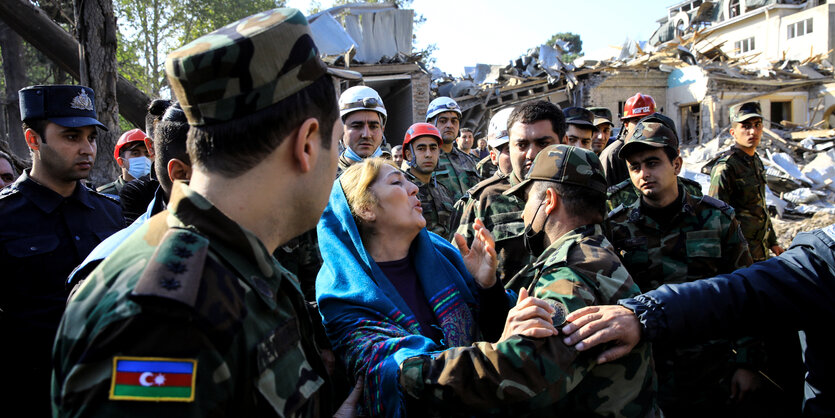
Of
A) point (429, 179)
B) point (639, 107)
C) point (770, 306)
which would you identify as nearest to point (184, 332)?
point (770, 306)

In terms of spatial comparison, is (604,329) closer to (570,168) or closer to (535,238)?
(535,238)

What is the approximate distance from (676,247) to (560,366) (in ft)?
6.65

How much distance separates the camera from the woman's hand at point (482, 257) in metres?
2.39

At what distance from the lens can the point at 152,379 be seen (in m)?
0.99

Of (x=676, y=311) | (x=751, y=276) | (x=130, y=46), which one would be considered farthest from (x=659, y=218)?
(x=130, y=46)

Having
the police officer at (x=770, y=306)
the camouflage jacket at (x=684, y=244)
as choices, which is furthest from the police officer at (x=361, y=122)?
the police officer at (x=770, y=306)

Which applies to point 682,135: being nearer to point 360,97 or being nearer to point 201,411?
point 360,97

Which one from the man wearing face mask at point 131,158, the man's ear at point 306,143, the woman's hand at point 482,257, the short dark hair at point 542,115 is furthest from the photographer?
the man wearing face mask at point 131,158


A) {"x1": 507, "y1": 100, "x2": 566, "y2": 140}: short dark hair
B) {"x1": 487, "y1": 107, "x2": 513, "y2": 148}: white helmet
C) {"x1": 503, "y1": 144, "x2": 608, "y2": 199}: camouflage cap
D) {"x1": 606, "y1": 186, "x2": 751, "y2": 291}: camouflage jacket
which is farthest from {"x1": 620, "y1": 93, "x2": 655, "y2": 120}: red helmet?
{"x1": 503, "y1": 144, "x2": 608, "y2": 199}: camouflage cap

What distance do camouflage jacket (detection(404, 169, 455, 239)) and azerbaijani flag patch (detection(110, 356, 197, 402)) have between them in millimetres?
4729

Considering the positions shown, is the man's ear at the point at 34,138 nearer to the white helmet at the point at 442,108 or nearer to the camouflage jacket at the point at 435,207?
the camouflage jacket at the point at 435,207

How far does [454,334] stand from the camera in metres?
2.27

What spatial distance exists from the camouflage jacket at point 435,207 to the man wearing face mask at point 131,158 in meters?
3.13

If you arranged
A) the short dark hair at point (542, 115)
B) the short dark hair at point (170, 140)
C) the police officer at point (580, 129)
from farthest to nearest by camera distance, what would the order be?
the police officer at point (580, 129) < the short dark hair at point (542, 115) < the short dark hair at point (170, 140)
